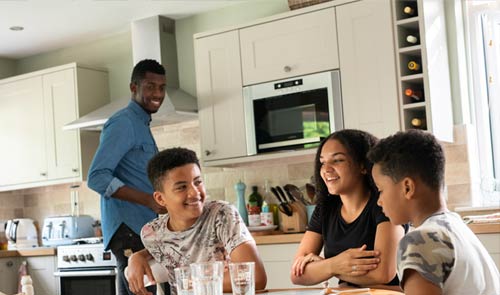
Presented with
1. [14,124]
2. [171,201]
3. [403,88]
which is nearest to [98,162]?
[171,201]

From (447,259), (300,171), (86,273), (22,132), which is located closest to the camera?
(447,259)

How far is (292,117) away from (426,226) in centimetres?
308

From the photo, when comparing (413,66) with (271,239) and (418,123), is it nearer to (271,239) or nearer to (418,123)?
(418,123)

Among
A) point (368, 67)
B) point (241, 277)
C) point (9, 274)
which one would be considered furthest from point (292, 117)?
point (241, 277)

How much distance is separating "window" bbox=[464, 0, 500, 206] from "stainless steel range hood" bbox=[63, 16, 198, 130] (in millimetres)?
1860

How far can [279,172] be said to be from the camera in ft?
16.1

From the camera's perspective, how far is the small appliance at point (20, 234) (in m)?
5.91

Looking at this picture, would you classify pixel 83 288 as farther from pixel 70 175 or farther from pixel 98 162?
pixel 98 162

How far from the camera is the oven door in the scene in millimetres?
4986

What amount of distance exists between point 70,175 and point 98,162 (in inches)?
85.8

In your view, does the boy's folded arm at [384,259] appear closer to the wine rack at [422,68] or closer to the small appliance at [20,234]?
the wine rack at [422,68]

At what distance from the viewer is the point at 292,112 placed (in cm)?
451

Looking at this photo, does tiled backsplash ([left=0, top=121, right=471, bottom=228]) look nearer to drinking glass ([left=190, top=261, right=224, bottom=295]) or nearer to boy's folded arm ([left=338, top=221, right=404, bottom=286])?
boy's folded arm ([left=338, top=221, right=404, bottom=286])

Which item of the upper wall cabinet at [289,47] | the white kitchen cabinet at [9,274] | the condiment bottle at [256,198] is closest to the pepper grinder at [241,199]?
the condiment bottle at [256,198]
